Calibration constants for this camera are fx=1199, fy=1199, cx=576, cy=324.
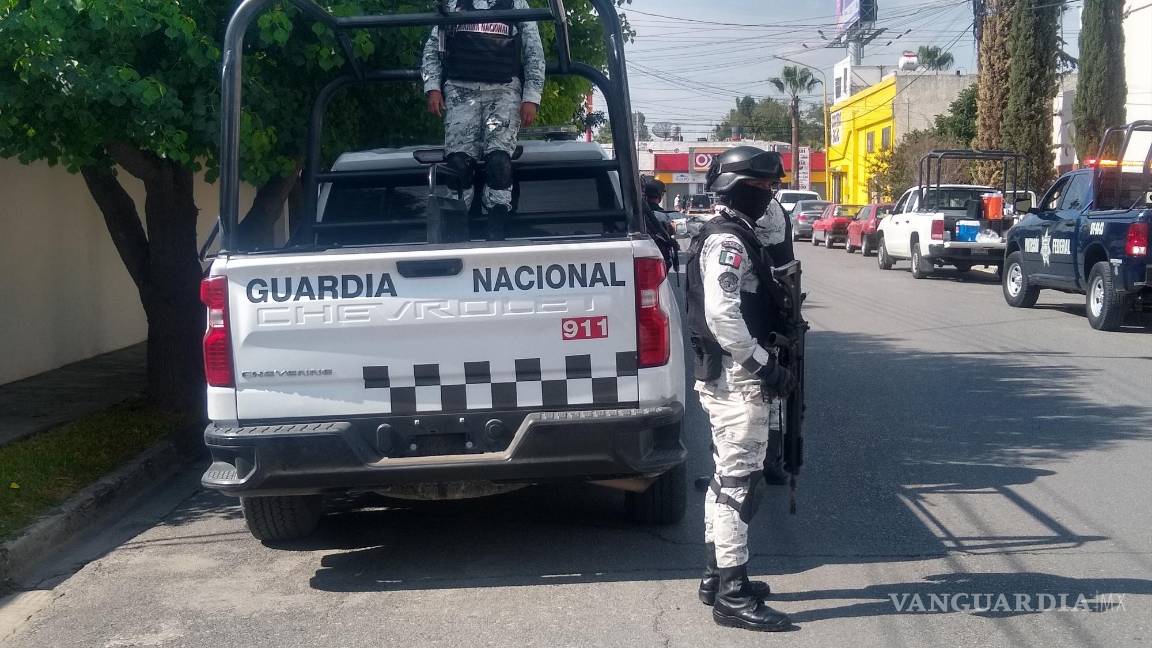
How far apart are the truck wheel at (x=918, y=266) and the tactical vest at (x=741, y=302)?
18.5 m

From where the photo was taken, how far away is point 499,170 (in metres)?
6.19

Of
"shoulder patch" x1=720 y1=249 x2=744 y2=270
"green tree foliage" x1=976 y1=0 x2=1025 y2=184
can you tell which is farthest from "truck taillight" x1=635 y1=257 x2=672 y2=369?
"green tree foliage" x1=976 y1=0 x2=1025 y2=184

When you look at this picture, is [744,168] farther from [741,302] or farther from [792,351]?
[792,351]

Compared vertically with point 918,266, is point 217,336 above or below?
above

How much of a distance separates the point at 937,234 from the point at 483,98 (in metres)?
16.9

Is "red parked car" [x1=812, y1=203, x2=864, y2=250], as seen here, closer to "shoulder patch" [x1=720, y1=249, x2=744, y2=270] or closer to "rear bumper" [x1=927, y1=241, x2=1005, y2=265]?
"rear bumper" [x1=927, y1=241, x2=1005, y2=265]

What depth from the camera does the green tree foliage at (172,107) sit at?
673 centimetres

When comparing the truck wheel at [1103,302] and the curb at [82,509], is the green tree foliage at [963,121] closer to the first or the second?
the truck wheel at [1103,302]

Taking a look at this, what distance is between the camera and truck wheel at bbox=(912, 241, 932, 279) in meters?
22.6

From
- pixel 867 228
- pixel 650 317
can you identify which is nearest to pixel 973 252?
pixel 867 228

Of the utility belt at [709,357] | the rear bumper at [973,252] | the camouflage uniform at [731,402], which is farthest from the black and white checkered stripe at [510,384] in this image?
the rear bumper at [973,252]

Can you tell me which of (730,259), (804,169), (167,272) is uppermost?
(804,169)

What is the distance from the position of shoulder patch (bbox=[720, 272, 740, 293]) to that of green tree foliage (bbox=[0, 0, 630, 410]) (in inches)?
133

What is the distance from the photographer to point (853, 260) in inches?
1175
